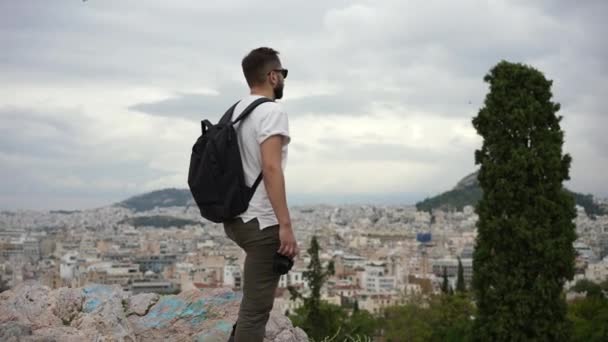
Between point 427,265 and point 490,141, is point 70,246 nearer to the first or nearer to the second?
point 427,265

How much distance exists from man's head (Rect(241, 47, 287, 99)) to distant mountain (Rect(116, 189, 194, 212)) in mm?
165668

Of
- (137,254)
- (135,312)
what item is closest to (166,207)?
(137,254)

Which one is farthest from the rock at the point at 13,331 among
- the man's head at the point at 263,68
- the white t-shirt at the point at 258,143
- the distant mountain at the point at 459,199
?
the distant mountain at the point at 459,199

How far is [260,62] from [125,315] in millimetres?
1928

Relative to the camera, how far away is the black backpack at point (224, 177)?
3.20m

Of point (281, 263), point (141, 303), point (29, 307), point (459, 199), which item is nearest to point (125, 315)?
point (141, 303)

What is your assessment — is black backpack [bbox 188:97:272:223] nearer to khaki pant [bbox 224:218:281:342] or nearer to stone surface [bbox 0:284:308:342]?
khaki pant [bbox 224:218:281:342]

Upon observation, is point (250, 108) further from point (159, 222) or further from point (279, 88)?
point (159, 222)

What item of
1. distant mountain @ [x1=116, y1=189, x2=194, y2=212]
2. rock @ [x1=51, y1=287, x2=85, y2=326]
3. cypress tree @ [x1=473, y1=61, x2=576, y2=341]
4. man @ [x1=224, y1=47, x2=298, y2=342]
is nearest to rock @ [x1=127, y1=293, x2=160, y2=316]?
rock @ [x1=51, y1=287, x2=85, y2=326]

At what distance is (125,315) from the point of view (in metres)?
4.50

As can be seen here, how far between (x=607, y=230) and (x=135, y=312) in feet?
297

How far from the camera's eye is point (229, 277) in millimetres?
78562

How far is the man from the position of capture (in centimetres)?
313

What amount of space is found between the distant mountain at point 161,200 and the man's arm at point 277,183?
165857 mm
